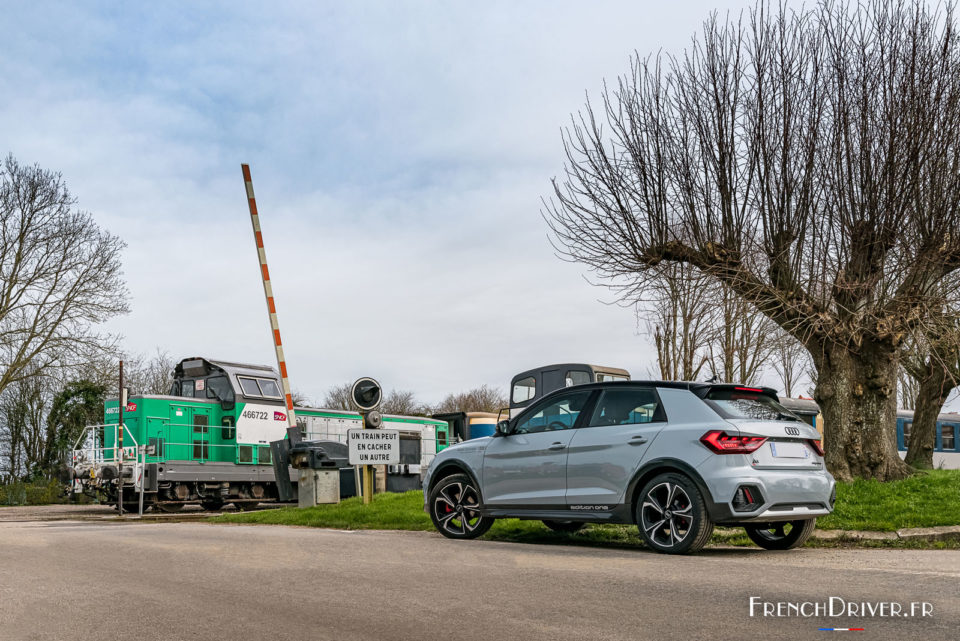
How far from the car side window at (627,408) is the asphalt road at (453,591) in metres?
1.29

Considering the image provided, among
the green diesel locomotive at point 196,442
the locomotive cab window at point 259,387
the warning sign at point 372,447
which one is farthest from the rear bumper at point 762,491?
the locomotive cab window at point 259,387

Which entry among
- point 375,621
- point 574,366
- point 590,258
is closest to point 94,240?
point 574,366

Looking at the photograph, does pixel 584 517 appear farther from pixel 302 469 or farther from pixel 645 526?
pixel 302 469

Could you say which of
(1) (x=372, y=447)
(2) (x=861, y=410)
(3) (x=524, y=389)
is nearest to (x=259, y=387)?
(3) (x=524, y=389)

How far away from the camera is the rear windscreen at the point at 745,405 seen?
853cm

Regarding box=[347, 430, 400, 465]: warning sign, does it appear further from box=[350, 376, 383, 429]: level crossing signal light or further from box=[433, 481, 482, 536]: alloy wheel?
box=[433, 481, 482, 536]: alloy wheel

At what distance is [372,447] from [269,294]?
13.6 ft

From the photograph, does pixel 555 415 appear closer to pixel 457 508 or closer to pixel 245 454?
pixel 457 508

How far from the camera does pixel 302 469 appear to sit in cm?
1683

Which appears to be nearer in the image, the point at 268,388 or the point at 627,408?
the point at 627,408

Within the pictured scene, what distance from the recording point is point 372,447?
1515cm

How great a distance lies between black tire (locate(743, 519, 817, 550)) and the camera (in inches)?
359

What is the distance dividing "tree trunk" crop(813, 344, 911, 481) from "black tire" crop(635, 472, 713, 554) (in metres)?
6.20

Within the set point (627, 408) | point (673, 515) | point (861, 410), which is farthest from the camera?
point (861, 410)
